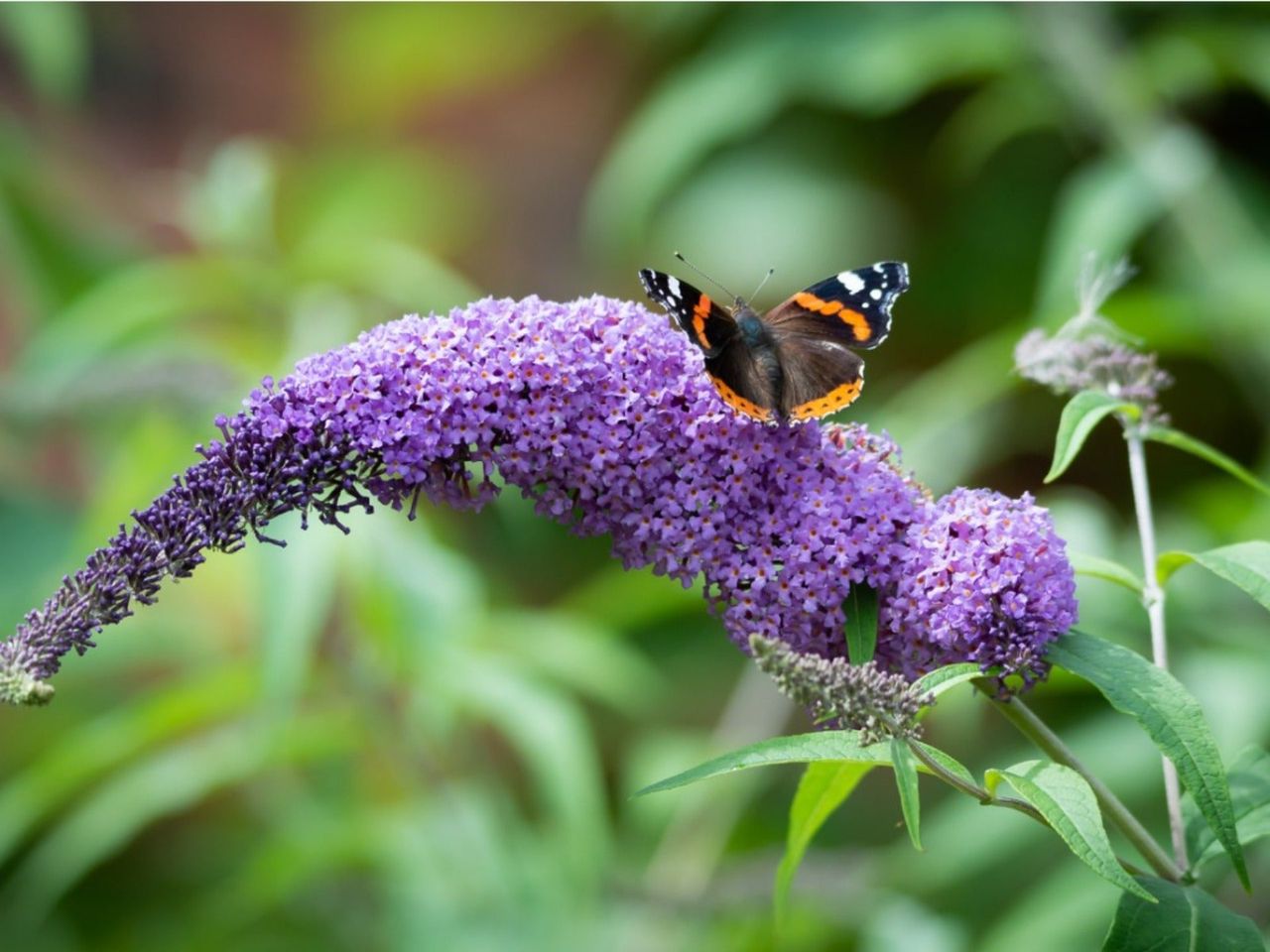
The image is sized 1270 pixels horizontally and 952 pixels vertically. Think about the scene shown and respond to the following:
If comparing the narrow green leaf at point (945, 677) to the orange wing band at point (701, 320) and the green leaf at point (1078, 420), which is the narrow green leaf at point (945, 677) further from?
the orange wing band at point (701, 320)

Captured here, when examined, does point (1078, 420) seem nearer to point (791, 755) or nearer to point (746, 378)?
point (746, 378)

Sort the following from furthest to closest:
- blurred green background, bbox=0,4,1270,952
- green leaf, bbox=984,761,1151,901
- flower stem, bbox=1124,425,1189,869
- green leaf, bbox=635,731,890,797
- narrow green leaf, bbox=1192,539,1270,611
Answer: blurred green background, bbox=0,4,1270,952 < flower stem, bbox=1124,425,1189,869 < narrow green leaf, bbox=1192,539,1270,611 < green leaf, bbox=635,731,890,797 < green leaf, bbox=984,761,1151,901

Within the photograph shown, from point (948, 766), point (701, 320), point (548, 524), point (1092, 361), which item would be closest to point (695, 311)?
point (701, 320)

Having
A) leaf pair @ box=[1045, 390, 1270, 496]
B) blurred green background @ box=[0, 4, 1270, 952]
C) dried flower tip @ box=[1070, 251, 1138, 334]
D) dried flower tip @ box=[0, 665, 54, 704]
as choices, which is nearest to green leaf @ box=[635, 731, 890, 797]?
leaf pair @ box=[1045, 390, 1270, 496]

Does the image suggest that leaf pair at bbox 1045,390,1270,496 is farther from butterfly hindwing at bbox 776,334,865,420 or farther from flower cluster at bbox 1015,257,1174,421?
butterfly hindwing at bbox 776,334,865,420

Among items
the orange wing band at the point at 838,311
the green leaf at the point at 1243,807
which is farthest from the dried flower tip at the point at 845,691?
the orange wing band at the point at 838,311

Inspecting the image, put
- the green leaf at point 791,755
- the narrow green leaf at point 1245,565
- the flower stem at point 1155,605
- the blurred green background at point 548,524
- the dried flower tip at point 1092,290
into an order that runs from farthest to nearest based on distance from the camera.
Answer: the blurred green background at point 548,524, the dried flower tip at point 1092,290, the flower stem at point 1155,605, the narrow green leaf at point 1245,565, the green leaf at point 791,755
